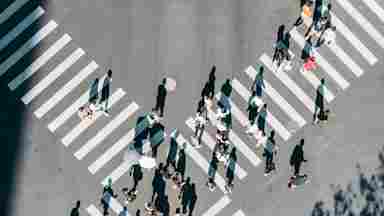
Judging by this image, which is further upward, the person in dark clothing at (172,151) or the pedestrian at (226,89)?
the pedestrian at (226,89)

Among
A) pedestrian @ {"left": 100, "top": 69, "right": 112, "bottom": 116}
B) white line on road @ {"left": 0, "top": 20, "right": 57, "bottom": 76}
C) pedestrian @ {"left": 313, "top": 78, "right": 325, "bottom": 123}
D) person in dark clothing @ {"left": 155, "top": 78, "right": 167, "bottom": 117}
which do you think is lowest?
pedestrian @ {"left": 313, "top": 78, "right": 325, "bottom": 123}

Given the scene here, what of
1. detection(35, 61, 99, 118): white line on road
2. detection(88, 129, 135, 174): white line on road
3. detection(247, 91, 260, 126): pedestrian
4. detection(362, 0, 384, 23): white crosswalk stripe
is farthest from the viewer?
detection(362, 0, 384, 23): white crosswalk stripe

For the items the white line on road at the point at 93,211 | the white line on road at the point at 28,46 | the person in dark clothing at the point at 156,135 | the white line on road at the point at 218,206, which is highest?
the white line on road at the point at 28,46

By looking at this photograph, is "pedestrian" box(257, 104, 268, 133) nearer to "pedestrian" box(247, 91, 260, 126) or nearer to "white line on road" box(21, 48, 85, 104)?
"pedestrian" box(247, 91, 260, 126)

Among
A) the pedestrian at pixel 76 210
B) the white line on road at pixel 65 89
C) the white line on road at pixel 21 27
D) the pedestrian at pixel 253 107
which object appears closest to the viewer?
the pedestrian at pixel 76 210

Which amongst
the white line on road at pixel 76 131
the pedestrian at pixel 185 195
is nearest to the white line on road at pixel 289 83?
the pedestrian at pixel 185 195

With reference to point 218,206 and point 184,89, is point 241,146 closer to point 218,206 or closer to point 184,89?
point 218,206

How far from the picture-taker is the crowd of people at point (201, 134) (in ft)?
115

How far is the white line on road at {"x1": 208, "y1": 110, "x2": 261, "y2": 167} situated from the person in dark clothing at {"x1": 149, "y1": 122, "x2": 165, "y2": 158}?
2.87 metres

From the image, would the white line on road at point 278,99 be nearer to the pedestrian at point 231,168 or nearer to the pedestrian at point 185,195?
the pedestrian at point 231,168

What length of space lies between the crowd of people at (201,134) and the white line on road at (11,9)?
620cm

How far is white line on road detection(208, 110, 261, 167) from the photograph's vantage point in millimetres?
35500

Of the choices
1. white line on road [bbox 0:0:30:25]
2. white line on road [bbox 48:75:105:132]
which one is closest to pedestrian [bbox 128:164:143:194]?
white line on road [bbox 48:75:105:132]

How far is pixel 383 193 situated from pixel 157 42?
15.4 meters
